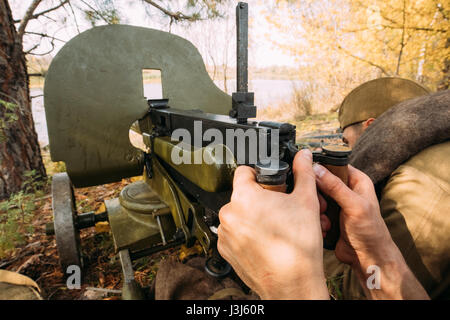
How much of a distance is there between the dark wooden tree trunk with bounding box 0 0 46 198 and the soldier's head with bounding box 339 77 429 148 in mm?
3901

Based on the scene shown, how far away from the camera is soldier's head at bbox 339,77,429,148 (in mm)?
2131

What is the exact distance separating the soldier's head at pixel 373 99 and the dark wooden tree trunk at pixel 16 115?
3901mm

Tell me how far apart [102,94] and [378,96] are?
2556 millimetres

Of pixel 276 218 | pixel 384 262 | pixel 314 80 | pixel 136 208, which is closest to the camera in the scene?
pixel 276 218

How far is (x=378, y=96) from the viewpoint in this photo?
222 centimetres

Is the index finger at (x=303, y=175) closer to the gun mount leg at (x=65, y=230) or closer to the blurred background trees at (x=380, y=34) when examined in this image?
the gun mount leg at (x=65, y=230)

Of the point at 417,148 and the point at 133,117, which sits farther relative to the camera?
the point at 133,117

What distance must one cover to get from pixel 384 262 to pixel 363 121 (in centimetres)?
167

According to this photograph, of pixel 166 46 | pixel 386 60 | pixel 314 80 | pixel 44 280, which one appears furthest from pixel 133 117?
pixel 314 80

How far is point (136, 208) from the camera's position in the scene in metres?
2.11

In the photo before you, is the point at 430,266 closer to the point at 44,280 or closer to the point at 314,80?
the point at 44,280

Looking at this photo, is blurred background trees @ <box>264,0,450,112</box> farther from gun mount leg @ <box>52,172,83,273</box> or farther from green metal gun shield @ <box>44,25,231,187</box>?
gun mount leg @ <box>52,172,83,273</box>

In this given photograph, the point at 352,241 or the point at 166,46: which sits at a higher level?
the point at 166,46

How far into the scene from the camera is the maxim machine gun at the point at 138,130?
150cm
